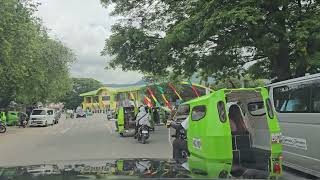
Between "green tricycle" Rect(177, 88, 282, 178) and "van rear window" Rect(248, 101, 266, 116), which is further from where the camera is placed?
"van rear window" Rect(248, 101, 266, 116)

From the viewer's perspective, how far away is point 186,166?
435 cm

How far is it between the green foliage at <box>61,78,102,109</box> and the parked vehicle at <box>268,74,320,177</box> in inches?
5183

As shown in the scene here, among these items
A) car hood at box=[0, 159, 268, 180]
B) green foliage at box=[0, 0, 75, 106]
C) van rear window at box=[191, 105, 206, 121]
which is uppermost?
green foliage at box=[0, 0, 75, 106]

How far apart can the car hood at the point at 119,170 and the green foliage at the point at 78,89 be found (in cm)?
13750

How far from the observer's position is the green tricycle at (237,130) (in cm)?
872

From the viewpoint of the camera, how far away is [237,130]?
9.92m

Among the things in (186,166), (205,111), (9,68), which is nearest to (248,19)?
(205,111)

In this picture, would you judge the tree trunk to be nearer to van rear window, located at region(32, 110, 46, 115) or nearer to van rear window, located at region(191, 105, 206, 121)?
van rear window, located at region(191, 105, 206, 121)

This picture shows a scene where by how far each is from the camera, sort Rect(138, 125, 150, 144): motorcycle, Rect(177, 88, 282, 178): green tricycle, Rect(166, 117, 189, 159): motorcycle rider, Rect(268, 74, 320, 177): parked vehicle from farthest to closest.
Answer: Rect(138, 125, 150, 144): motorcycle < Rect(166, 117, 189, 159): motorcycle rider < Rect(268, 74, 320, 177): parked vehicle < Rect(177, 88, 282, 178): green tricycle

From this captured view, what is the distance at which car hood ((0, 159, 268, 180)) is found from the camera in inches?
147

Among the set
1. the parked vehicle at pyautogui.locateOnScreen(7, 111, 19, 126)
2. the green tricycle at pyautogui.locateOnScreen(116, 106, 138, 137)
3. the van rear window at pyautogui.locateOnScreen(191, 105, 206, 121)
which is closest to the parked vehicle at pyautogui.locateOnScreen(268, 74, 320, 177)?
the van rear window at pyautogui.locateOnScreen(191, 105, 206, 121)

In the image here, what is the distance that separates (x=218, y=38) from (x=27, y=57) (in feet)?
55.5

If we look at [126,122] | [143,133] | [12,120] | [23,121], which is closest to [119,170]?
[143,133]

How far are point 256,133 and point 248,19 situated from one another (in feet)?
26.2
